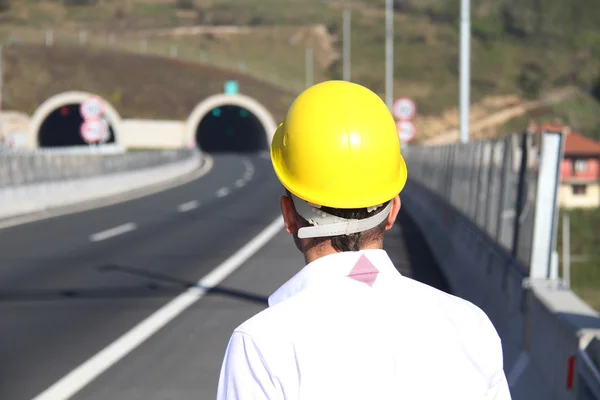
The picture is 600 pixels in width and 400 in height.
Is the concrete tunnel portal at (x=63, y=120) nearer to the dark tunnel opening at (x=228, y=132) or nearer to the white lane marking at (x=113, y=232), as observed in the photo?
the dark tunnel opening at (x=228, y=132)

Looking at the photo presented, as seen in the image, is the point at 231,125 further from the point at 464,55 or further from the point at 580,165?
the point at 464,55

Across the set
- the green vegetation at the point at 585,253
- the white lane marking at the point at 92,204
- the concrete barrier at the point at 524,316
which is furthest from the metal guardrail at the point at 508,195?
the green vegetation at the point at 585,253

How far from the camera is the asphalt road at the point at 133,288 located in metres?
8.50

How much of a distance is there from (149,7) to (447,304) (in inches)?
6699

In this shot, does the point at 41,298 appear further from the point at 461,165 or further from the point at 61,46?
the point at 61,46

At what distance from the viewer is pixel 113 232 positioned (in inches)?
827

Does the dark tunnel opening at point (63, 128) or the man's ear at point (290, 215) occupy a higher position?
the man's ear at point (290, 215)

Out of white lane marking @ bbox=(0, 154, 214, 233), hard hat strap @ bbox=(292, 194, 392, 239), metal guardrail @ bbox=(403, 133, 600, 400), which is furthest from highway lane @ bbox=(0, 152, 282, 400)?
hard hat strap @ bbox=(292, 194, 392, 239)

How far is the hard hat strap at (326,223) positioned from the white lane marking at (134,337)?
5.65 m

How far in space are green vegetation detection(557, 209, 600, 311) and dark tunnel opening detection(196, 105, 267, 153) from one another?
27.9 meters

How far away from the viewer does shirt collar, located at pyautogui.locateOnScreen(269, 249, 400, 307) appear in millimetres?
2395

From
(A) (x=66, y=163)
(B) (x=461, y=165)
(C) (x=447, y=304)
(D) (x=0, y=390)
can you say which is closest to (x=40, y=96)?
(A) (x=66, y=163)

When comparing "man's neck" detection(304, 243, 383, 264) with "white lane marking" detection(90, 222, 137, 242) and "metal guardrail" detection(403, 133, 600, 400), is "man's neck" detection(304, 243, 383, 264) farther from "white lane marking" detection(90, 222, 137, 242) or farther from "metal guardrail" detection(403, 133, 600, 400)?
"white lane marking" detection(90, 222, 137, 242)

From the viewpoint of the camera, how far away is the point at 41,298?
491 inches
